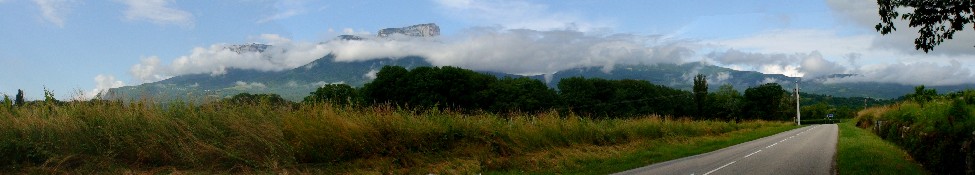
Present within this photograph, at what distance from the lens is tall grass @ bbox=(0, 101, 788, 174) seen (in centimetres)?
1076

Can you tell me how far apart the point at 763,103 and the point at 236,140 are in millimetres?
136771

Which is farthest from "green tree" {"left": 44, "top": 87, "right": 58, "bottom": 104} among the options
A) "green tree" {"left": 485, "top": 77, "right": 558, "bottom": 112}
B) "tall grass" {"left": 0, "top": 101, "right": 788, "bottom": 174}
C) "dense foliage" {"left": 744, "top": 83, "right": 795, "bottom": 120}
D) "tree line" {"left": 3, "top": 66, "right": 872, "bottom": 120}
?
"dense foliage" {"left": 744, "top": 83, "right": 795, "bottom": 120}

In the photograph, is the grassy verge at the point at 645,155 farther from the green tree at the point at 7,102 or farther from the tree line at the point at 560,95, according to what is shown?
the green tree at the point at 7,102

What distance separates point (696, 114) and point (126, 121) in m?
123

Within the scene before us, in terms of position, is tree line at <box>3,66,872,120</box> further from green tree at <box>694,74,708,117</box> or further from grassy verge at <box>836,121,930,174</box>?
grassy verge at <box>836,121,930,174</box>

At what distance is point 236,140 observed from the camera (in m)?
11.9

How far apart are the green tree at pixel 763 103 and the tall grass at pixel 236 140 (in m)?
130

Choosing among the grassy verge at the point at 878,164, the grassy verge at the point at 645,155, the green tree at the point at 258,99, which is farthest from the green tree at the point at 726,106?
the green tree at the point at 258,99

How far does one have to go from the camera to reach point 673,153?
23.4 metres

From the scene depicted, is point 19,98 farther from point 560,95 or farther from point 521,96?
point 560,95

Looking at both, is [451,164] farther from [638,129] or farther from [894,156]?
[638,129]

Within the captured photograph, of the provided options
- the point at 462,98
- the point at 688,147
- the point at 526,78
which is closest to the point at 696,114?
the point at 526,78

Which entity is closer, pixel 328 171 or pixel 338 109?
pixel 328 171

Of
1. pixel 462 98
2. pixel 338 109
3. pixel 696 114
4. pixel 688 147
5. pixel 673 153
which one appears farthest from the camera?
pixel 696 114
